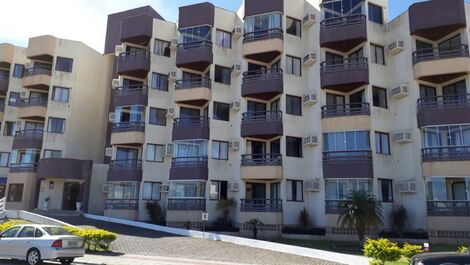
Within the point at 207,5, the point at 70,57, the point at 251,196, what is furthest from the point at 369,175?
the point at 70,57

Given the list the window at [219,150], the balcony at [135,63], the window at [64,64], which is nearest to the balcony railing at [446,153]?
the window at [219,150]

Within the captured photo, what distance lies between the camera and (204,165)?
33.7 m

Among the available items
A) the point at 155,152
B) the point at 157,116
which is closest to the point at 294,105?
the point at 157,116

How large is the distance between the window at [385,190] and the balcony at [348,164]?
1431 millimetres

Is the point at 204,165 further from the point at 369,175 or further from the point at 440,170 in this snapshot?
the point at 440,170

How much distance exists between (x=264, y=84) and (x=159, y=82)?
1106 cm

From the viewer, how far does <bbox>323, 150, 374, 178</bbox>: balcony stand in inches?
1105

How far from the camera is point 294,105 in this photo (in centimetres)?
3297

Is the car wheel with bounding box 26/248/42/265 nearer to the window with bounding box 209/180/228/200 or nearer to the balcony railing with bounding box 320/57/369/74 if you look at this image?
the window with bounding box 209/180/228/200

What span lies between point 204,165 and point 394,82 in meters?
16.0

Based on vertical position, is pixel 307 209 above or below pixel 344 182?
below

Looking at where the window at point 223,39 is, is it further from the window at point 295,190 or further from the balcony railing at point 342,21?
the window at point 295,190

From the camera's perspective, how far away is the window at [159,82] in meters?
38.1

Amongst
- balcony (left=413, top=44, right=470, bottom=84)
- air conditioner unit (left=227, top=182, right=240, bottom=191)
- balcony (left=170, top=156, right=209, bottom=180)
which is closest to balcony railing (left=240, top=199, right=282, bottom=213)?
air conditioner unit (left=227, top=182, right=240, bottom=191)
